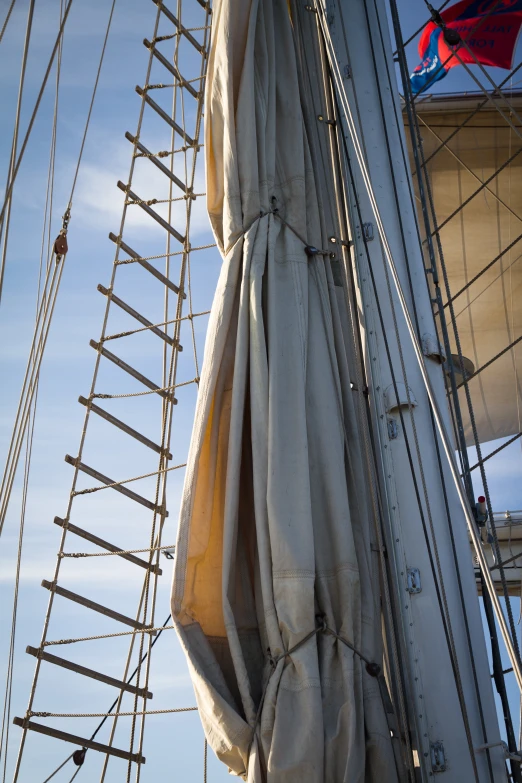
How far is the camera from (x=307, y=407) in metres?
2.69

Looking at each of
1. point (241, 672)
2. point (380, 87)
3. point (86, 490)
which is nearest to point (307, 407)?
point (241, 672)

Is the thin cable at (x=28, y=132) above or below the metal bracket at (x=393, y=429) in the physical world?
above

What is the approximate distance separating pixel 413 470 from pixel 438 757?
0.82m

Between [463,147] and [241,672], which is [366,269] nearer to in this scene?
[241,672]

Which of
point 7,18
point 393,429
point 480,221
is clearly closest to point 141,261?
point 7,18

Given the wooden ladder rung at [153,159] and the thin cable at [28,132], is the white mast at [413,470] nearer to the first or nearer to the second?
the thin cable at [28,132]

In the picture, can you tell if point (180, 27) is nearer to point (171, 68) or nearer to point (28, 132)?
point (171, 68)

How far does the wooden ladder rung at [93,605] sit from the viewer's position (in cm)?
479

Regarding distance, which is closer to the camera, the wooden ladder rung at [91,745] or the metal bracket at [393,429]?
the metal bracket at [393,429]

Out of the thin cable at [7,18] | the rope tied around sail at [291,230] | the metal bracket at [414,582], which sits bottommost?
the metal bracket at [414,582]

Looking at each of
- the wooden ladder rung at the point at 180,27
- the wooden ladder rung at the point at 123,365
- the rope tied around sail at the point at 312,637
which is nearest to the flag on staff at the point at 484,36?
the wooden ladder rung at the point at 180,27

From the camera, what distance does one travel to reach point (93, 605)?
486 centimetres

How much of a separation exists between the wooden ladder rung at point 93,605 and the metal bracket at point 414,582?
2526mm

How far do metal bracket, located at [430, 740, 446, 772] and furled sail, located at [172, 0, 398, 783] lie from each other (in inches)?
9.3
